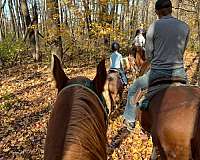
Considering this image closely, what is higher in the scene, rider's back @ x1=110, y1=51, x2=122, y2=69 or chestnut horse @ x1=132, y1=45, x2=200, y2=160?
chestnut horse @ x1=132, y1=45, x2=200, y2=160

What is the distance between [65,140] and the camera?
5.68 feet

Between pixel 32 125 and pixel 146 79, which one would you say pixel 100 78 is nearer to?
pixel 146 79

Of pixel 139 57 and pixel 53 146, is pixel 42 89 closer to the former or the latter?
pixel 139 57

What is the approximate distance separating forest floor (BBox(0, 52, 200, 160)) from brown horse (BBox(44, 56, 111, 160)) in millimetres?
1432

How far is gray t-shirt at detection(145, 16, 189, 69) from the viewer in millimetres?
5066

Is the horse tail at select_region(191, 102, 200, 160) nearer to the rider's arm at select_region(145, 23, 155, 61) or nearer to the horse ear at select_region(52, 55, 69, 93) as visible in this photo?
the rider's arm at select_region(145, 23, 155, 61)

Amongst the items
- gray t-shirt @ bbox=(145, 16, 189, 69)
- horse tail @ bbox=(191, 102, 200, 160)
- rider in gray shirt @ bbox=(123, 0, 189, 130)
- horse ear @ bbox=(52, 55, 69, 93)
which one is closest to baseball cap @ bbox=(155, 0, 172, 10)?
rider in gray shirt @ bbox=(123, 0, 189, 130)

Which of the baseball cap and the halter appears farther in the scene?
the baseball cap

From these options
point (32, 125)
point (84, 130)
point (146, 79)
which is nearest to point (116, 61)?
point (32, 125)

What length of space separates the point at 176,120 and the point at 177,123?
46 mm

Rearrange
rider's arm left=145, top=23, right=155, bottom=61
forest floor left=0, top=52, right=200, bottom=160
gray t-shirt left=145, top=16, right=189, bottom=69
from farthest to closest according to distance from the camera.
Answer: forest floor left=0, top=52, right=200, bottom=160 → rider's arm left=145, top=23, right=155, bottom=61 → gray t-shirt left=145, top=16, right=189, bottom=69

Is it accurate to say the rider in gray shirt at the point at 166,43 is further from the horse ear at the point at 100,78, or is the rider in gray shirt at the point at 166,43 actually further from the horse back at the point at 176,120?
the horse ear at the point at 100,78

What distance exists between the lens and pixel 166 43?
517 cm

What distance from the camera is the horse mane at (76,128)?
5.64ft
